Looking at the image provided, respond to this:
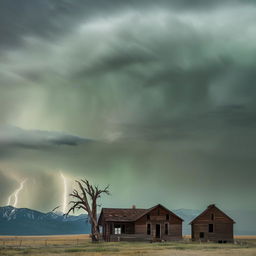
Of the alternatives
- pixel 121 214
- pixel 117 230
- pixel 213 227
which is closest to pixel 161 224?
pixel 121 214

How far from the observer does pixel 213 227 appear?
8594cm

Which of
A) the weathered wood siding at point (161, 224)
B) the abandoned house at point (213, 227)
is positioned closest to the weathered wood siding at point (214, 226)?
the abandoned house at point (213, 227)

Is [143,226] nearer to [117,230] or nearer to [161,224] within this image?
[161,224]

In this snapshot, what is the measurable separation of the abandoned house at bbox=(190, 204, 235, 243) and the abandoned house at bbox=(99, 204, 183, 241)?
3.45 metres

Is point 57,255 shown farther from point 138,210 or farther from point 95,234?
point 138,210

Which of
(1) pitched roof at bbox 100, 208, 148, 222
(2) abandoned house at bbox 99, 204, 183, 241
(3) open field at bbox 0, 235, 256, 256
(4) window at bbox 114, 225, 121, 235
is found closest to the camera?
(3) open field at bbox 0, 235, 256, 256

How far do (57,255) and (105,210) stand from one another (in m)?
38.2

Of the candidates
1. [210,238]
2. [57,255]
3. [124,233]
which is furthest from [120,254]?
[210,238]

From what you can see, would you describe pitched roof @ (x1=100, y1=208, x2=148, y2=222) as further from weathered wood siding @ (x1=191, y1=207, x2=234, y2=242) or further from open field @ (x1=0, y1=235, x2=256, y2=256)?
open field @ (x1=0, y1=235, x2=256, y2=256)

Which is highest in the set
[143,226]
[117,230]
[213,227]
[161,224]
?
[161,224]

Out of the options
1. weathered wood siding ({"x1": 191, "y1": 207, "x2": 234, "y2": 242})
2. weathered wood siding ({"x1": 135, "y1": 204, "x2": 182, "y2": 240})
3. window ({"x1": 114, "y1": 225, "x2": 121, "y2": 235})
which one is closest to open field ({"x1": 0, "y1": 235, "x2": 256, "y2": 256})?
weathered wood siding ({"x1": 135, "y1": 204, "x2": 182, "y2": 240})

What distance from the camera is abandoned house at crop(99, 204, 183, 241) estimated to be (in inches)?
3238

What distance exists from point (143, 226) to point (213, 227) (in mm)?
12297

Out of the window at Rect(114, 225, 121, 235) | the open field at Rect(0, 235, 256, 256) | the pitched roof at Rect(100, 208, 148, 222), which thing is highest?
the pitched roof at Rect(100, 208, 148, 222)
